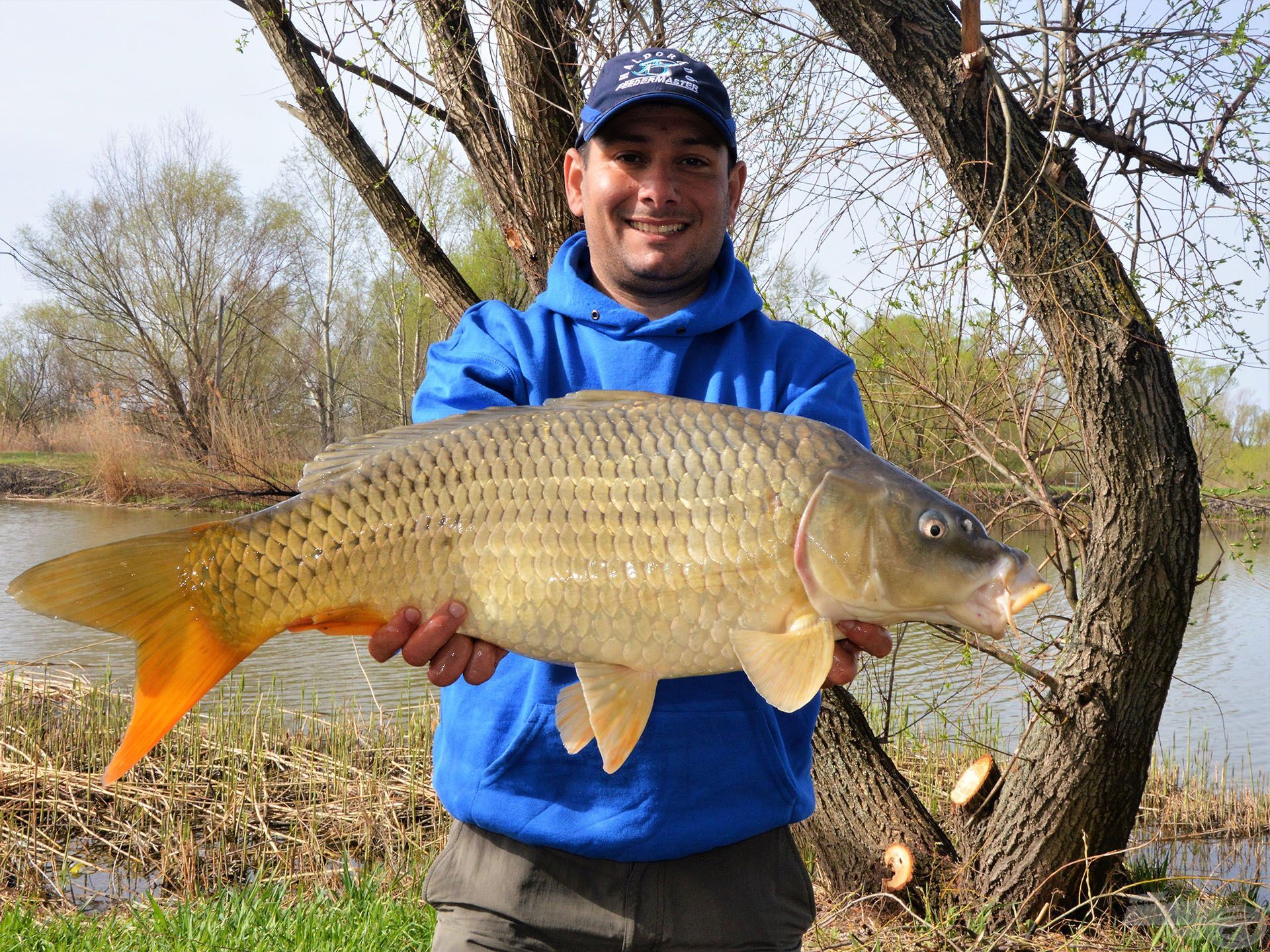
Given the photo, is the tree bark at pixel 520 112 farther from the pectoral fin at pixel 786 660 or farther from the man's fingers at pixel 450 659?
the pectoral fin at pixel 786 660

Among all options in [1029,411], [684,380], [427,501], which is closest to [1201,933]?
[1029,411]

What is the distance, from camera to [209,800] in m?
4.67

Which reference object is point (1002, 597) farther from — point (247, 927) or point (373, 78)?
point (373, 78)

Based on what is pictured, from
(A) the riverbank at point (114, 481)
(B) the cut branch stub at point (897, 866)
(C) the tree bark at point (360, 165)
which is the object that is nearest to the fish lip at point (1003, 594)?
(B) the cut branch stub at point (897, 866)

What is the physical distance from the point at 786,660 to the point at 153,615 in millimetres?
959

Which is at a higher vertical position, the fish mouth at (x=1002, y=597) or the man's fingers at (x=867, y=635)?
the fish mouth at (x=1002, y=597)

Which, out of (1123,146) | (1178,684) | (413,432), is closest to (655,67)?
(413,432)

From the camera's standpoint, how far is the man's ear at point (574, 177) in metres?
2.01

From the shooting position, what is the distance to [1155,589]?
3.19 m

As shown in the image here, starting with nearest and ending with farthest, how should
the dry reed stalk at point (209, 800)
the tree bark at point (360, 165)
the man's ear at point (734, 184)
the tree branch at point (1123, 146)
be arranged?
the man's ear at point (734, 184)
the tree branch at point (1123, 146)
the tree bark at point (360, 165)
the dry reed stalk at point (209, 800)

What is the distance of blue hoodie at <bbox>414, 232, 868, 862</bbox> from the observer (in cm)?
159

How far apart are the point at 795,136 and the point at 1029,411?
1.43 m

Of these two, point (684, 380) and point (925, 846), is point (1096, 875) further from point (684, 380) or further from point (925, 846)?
point (684, 380)

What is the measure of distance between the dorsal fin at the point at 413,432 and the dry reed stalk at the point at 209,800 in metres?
2.56
